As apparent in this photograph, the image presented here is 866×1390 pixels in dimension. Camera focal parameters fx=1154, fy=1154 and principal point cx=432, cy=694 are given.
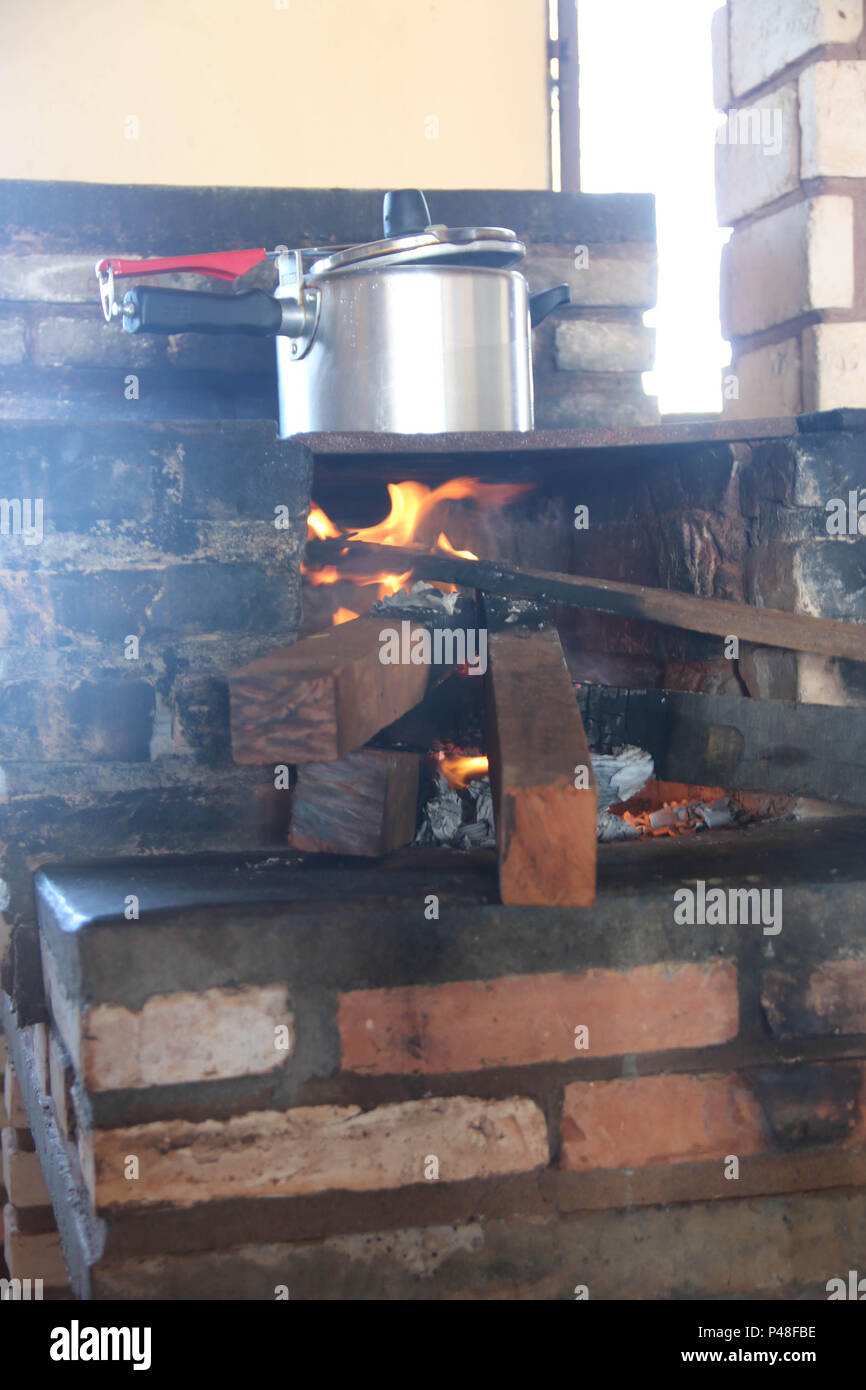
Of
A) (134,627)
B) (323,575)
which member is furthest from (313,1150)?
(323,575)

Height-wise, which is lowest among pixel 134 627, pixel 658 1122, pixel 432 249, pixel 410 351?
pixel 658 1122

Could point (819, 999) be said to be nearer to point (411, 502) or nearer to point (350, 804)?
point (350, 804)

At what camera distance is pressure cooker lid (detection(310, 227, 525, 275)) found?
1780 millimetres

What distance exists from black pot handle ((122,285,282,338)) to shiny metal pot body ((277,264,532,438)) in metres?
0.12

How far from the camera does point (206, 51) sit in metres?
4.08

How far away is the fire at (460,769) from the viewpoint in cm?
174

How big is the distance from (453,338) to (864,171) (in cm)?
87

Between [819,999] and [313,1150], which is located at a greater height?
[819,999]

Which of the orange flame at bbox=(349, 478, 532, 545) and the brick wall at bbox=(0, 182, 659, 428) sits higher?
the brick wall at bbox=(0, 182, 659, 428)

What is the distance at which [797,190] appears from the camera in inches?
82.9

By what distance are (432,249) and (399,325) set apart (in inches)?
5.1

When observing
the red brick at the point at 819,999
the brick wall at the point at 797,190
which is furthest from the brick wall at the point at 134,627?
the brick wall at the point at 797,190

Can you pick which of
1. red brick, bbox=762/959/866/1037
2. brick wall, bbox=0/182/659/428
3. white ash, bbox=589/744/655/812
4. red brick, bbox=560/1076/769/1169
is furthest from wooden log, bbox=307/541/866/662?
brick wall, bbox=0/182/659/428

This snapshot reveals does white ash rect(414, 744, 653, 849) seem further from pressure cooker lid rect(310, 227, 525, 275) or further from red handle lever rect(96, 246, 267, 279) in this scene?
red handle lever rect(96, 246, 267, 279)
